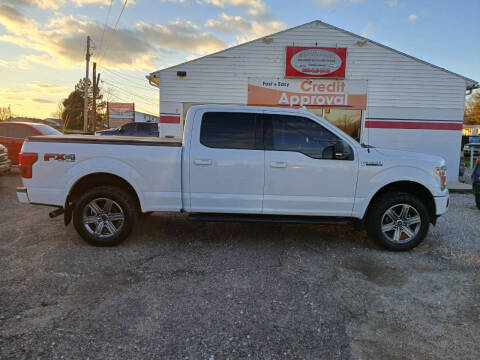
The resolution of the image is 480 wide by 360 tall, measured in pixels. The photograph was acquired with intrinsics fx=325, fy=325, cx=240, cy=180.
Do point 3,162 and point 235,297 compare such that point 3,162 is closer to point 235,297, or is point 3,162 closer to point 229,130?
point 229,130

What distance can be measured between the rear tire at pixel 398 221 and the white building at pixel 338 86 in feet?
23.9

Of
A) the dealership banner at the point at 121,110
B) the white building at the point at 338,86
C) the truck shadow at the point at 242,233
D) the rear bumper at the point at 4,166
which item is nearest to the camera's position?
the truck shadow at the point at 242,233

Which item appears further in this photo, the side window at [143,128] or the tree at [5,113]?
the tree at [5,113]

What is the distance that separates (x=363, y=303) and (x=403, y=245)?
177cm

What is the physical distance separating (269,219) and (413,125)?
907 centimetres

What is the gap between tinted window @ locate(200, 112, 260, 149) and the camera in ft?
14.5

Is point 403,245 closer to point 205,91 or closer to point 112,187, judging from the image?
point 112,187

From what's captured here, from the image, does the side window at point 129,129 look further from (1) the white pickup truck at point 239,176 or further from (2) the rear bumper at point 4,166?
(1) the white pickup truck at point 239,176

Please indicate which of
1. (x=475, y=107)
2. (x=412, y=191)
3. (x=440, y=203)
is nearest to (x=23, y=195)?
(x=412, y=191)

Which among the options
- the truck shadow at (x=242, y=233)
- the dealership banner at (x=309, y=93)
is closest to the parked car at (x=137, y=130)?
the dealership banner at (x=309, y=93)

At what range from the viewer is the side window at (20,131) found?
10.1 meters

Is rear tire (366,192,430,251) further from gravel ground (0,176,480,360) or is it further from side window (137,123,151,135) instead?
side window (137,123,151,135)

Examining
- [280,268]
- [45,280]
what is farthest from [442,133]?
[45,280]

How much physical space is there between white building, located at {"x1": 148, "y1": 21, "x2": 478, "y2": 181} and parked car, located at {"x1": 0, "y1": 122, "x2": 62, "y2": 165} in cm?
396
